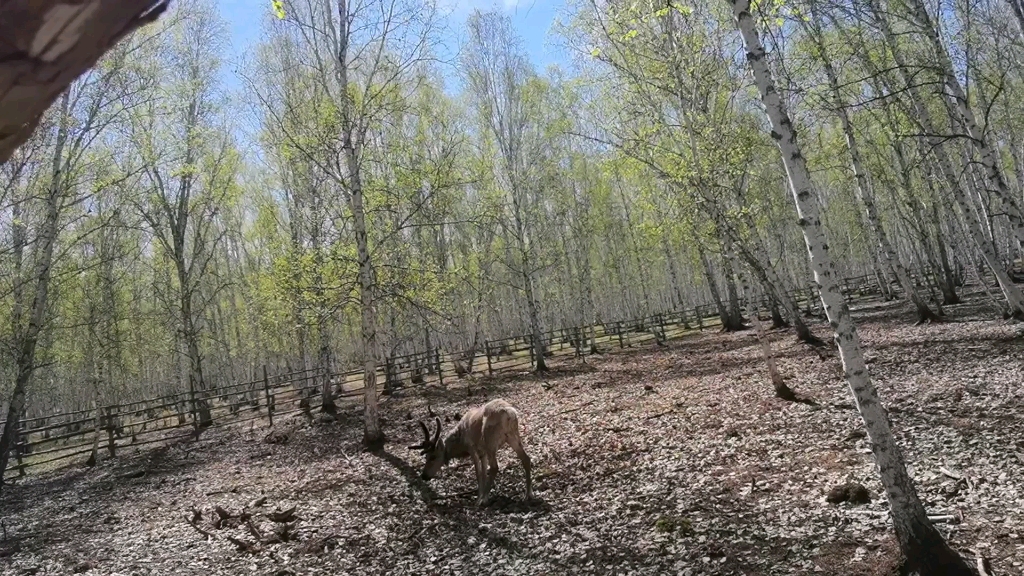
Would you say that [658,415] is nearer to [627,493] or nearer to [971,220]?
[627,493]

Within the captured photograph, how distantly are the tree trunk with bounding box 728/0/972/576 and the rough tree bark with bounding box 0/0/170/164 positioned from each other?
4572 mm

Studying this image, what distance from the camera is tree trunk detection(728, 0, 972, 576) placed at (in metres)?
3.81

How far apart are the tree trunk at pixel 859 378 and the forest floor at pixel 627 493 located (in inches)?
12.3

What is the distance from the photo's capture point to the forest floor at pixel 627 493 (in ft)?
16.1

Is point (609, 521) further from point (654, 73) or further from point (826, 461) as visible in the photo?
point (654, 73)

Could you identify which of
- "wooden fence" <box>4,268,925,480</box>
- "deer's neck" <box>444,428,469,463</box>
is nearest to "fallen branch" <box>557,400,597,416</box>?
"deer's neck" <box>444,428,469,463</box>

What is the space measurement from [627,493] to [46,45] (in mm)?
6901

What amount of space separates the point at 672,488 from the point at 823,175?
3469 cm

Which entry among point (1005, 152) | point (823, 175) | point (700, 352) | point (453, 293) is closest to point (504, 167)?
point (453, 293)

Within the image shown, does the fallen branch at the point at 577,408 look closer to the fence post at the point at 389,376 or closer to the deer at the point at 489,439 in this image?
the deer at the point at 489,439

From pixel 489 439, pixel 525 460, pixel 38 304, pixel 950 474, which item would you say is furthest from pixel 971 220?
pixel 38 304

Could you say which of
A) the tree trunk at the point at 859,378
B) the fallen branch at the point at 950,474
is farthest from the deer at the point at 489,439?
the fallen branch at the point at 950,474

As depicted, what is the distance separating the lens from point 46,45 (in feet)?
2.51

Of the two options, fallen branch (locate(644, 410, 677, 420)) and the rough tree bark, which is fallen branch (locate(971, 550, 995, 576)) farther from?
fallen branch (locate(644, 410, 677, 420))
